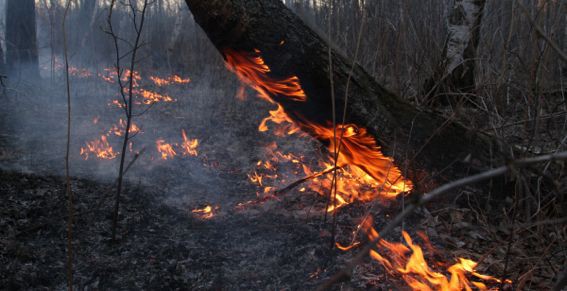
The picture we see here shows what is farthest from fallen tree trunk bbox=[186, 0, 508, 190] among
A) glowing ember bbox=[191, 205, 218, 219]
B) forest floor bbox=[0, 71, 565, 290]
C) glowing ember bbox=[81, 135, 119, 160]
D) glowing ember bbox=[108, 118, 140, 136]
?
glowing ember bbox=[108, 118, 140, 136]

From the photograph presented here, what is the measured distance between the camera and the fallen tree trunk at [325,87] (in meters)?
2.81

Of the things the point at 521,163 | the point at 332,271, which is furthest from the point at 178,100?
the point at 521,163

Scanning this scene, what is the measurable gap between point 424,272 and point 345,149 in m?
1.25

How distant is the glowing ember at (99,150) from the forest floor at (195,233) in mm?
153

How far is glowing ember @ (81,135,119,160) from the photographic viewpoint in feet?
15.8

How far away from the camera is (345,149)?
3408mm

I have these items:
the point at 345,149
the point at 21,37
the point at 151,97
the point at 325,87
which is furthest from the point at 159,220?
the point at 21,37

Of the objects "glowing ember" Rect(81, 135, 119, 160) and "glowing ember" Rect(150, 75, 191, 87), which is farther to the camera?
"glowing ember" Rect(150, 75, 191, 87)

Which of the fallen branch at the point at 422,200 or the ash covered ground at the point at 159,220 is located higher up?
the fallen branch at the point at 422,200

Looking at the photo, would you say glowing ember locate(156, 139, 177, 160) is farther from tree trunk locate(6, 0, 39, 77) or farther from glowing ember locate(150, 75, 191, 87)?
tree trunk locate(6, 0, 39, 77)

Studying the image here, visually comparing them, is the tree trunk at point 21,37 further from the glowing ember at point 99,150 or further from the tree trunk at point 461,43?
the tree trunk at point 461,43

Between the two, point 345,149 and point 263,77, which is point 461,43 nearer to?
point 345,149

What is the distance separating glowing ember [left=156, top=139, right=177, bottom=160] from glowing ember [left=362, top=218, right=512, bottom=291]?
3.11 metres

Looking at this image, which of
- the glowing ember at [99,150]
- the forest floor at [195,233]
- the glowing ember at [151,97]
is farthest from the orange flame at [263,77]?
the glowing ember at [151,97]
